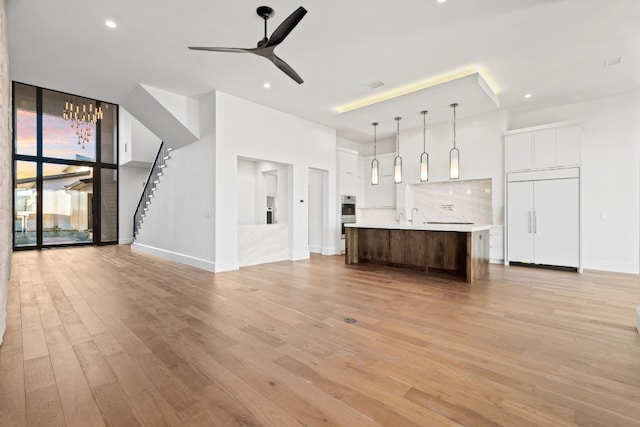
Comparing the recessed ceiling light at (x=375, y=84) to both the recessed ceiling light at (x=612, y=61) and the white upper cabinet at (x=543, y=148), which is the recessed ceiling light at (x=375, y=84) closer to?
the white upper cabinet at (x=543, y=148)

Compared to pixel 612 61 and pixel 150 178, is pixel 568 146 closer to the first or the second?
pixel 612 61

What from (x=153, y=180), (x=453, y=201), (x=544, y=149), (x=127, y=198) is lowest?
(x=453, y=201)

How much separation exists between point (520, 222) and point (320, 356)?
573 centimetres

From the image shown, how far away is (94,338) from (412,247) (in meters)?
4.72

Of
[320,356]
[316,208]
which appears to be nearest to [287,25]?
[320,356]

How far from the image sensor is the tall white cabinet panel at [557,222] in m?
5.56

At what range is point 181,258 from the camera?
6430 millimetres

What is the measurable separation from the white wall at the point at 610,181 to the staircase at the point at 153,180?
29.7ft

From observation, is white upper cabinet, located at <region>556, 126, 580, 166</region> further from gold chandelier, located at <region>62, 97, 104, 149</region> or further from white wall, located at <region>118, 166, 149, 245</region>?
white wall, located at <region>118, 166, 149, 245</region>

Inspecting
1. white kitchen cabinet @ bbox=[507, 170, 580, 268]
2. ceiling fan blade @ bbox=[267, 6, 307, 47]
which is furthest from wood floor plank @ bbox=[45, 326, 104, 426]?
white kitchen cabinet @ bbox=[507, 170, 580, 268]

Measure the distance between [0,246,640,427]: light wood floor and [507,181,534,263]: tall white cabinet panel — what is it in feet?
5.74

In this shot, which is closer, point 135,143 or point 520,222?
point 520,222

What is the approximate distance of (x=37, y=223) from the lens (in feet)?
28.0

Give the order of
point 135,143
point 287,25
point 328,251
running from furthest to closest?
point 135,143, point 328,251, point 287,25
